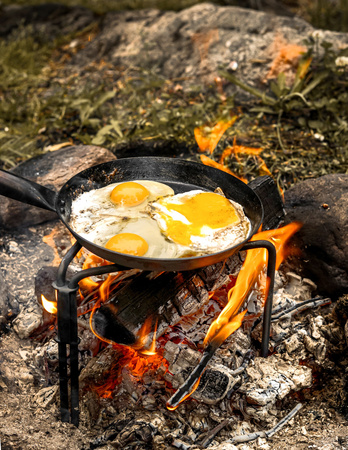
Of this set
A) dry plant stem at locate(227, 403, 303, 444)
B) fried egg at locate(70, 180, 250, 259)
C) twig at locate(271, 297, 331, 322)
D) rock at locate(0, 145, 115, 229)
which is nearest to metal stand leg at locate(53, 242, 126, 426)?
fried egg at locate(70, 180, 250, 259)

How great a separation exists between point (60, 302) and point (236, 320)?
1231mm

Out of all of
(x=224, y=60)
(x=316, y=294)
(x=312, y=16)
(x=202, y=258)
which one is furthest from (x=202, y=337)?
(x=312, y=16)

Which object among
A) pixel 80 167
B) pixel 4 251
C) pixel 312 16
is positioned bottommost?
pixel 312 16

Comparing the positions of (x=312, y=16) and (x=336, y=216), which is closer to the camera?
(x=336, y=216)

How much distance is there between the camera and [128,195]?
3.06 meters

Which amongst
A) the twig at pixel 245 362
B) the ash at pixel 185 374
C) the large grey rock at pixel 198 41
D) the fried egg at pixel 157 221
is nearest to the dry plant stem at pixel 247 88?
the large grey rock at pixel 198 41

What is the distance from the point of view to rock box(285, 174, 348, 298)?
11.7 ft

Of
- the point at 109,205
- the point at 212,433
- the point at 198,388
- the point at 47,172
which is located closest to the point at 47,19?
the point at 47,172

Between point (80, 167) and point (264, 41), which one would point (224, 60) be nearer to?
point (264, 41)

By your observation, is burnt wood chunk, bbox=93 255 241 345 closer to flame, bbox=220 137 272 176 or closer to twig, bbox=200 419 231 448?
twig, bbox=200 419 231 448

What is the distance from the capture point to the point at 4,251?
12.9ft

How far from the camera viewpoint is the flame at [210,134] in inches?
194

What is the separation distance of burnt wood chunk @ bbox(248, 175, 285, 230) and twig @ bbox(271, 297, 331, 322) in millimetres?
681

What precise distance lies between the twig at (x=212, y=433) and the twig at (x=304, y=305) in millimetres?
897
